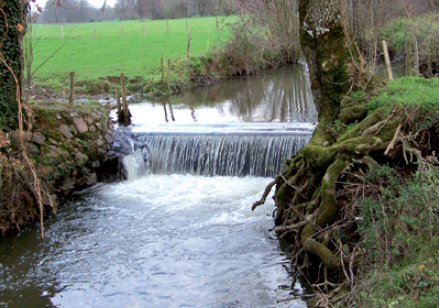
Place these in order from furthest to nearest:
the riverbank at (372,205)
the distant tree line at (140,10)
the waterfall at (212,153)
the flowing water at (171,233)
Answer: the waterfall at (212,153)
the distant tree line at (140,10)
the flowing water at (171,233)
the riverbank at (372,205)

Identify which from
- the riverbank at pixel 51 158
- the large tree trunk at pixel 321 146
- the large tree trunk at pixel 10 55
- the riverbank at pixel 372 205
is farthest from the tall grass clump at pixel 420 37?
the large tree trunk at pixel 10 55

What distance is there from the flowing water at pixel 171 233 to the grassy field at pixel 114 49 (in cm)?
787

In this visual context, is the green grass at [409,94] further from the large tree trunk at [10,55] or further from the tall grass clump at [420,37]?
the large tree trunk at [10,55]

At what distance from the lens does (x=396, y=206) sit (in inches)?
233

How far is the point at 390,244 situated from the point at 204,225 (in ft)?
14.0

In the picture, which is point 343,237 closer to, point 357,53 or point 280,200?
Result: point 280,200

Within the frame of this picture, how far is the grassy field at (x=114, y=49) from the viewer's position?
26.3 meters

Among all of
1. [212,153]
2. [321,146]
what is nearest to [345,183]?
[321,146]

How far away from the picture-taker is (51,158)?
11000 millimetres

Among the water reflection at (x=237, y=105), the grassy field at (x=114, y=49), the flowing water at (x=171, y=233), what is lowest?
the flowing water at (x=171, y=233)

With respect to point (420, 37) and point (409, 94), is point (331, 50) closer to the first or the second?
point (409, 94)

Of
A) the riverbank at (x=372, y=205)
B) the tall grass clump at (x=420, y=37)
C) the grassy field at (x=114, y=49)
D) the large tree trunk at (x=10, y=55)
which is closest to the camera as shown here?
the riverbank at (x=372, y=205)

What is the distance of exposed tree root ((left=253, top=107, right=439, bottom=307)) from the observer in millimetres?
6305

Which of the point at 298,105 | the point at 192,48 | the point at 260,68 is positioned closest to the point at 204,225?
the point at 298,105
